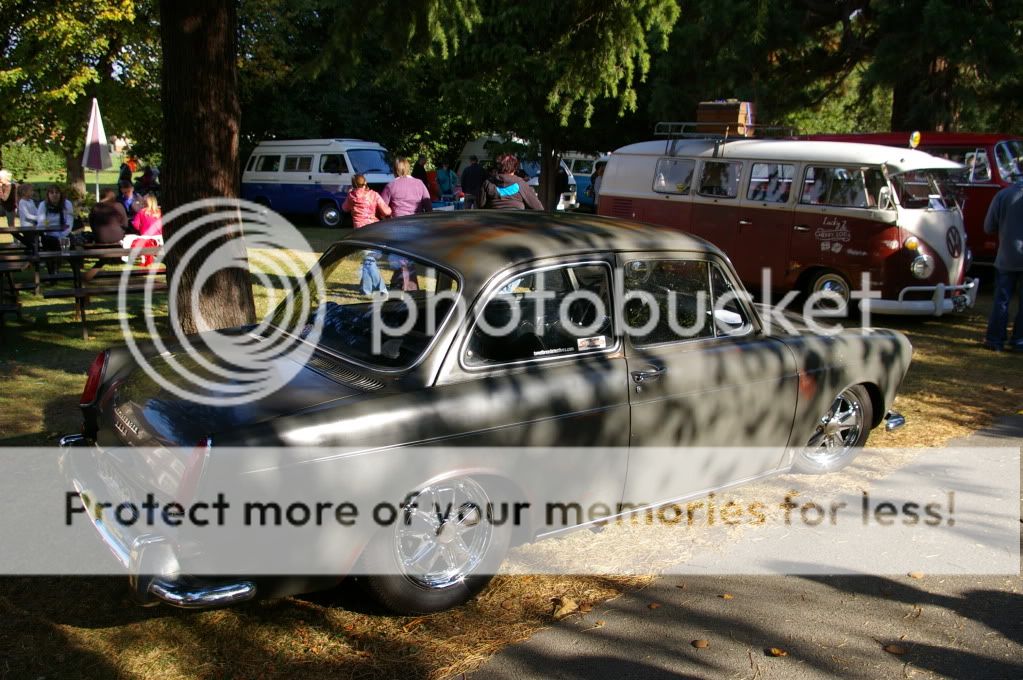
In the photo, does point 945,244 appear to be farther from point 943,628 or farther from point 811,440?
point 943,628

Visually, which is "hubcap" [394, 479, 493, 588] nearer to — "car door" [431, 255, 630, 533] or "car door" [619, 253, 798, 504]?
"car door" [431, 255, 630, 533]

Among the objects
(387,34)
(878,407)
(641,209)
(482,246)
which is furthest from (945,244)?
(482,246)

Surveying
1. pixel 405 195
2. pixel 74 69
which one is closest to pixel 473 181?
pixel 405 195

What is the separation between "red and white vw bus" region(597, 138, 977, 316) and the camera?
10133 millimetres

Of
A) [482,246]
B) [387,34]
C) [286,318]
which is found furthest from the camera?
[387,34]

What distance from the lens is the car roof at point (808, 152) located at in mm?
10242

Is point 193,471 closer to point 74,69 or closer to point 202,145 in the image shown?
point 202,145

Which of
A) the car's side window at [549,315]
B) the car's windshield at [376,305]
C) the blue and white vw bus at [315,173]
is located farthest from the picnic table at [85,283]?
the blue and white vw bus at [315,173]

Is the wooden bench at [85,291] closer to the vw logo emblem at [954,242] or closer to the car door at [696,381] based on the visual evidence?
the car door at [696,381]

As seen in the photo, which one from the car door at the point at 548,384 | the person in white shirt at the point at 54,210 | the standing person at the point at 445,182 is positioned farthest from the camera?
the standing person at the point at 445,182

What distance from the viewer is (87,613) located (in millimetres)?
3734

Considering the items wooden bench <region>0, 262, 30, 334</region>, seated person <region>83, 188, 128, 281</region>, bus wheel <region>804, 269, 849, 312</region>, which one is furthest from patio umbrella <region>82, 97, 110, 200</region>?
bus wheel <region>804, 269, 849, 312</region>

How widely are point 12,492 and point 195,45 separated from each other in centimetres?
327

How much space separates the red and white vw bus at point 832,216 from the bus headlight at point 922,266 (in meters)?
0.01
